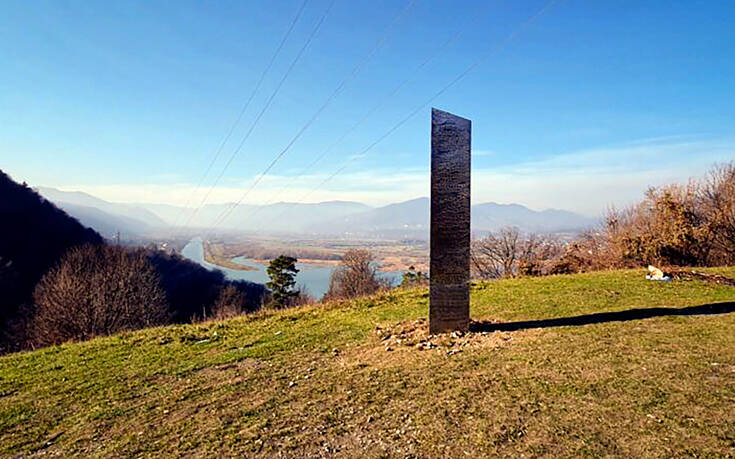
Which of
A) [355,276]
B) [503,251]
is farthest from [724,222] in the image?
[355,276]

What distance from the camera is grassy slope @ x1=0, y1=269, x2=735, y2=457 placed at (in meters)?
3.59

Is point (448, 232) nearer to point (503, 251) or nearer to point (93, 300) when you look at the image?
point (503, 251)

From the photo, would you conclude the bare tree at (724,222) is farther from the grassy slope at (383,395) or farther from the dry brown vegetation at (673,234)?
the grassy slope at (383,395)

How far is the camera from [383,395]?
15.4 feet

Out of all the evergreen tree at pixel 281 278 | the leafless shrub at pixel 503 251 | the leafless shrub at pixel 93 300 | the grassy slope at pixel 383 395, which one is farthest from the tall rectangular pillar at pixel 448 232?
the evergreen tree at pixel 281 278

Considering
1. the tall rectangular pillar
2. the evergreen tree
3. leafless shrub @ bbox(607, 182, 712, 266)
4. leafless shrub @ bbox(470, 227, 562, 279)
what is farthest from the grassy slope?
the evergreen tree

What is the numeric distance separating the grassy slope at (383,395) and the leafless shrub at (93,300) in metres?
19.3

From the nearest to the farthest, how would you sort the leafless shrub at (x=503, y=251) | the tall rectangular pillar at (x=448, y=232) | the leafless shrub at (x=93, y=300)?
the tall rectangular pillar at (x=448, y=232), the leafless shrub at (x=93, y=300), the leafless shrub at (x=503, y=251)

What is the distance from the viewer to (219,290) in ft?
156

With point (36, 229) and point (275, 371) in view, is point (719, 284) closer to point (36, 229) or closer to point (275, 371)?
point (275, 371)

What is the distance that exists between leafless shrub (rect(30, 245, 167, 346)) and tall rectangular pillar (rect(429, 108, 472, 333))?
2223 centimetres

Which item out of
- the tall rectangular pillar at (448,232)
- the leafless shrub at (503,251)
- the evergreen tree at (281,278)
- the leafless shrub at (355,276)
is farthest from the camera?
the leafless shrub at (355,276)

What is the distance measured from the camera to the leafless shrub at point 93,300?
933 inches

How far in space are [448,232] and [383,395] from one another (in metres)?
3.45
